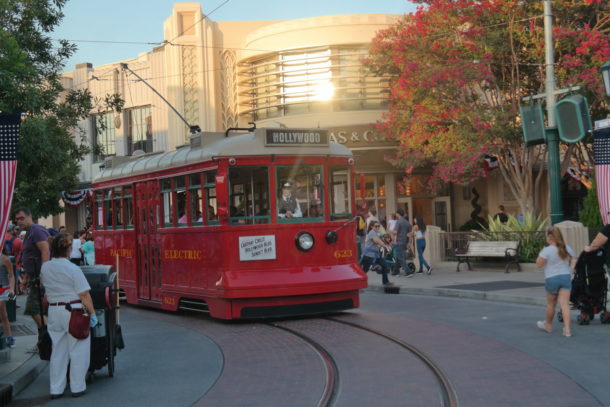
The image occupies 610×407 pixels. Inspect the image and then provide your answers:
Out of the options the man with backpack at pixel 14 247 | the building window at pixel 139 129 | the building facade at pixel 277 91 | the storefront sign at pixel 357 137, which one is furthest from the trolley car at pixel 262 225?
the building window at pixel 139 129

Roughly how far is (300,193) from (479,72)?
13.2 m

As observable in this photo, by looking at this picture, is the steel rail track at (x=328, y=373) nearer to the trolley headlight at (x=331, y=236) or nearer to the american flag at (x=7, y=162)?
the trolley headlight at (x=331, y=236)

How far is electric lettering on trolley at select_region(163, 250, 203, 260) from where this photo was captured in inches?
540

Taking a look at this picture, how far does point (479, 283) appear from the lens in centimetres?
1838

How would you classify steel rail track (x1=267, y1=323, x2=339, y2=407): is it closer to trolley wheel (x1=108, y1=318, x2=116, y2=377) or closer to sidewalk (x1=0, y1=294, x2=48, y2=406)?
trolley wheel (x1=108, y1=318, x2=116, y2=377)

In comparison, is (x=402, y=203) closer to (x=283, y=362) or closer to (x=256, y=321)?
(x=256, y=321)

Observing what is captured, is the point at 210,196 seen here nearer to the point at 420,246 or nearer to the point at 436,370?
the point at 436,370

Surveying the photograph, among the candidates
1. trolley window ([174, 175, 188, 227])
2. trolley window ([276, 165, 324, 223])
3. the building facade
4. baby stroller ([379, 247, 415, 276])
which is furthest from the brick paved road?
the building facade

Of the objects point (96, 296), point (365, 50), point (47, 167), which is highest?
point (365, 50)

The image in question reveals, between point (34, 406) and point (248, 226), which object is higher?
point (248, 226)

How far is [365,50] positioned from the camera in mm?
31203

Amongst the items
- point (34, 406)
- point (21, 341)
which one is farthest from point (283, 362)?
point (21, 341)

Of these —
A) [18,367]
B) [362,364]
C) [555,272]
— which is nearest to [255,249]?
[362,364]

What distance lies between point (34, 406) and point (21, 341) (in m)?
4.41
